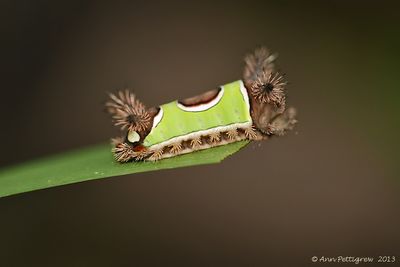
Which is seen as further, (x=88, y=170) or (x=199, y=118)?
(x=199, y=118)

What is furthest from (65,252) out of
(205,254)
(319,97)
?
(319,97)

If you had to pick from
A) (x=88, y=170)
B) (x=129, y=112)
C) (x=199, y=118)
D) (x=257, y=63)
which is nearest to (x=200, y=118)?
(x=199, y=118)

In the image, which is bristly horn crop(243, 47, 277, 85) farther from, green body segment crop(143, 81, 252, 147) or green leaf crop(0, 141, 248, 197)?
green leaf crop(0, 141, 248, 197)

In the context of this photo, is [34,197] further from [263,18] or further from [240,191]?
[263,18]

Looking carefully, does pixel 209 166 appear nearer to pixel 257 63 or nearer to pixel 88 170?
pixel 257 63

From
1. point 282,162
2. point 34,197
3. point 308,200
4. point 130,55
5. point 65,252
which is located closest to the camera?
point 65,252

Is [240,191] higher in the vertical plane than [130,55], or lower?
lower

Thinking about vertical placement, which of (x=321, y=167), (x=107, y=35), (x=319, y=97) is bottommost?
(x=321, y=167)

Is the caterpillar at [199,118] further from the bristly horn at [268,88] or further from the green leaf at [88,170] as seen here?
the green leaf at [88,170]
